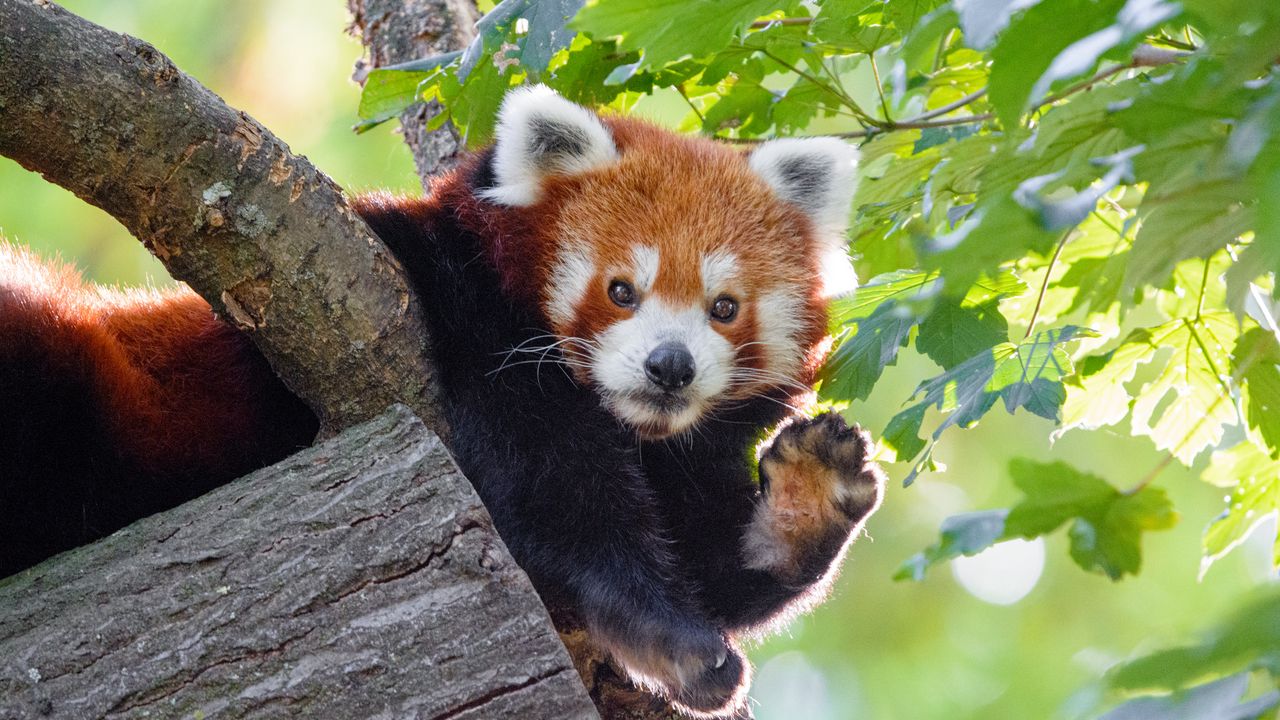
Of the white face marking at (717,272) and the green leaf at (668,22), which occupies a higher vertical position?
the green leaf at (668,22)

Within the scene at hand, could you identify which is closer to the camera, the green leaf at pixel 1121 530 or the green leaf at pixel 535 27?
the green leaf at pixel 1121 530

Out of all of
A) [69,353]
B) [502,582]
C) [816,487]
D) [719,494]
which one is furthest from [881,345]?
[69,353]

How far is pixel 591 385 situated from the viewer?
276 centimetres

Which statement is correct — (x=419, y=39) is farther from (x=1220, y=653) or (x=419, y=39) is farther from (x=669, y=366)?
(x=1220, y=653)

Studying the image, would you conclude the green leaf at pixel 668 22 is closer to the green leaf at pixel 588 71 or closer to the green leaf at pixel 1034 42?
the green leaf at pixel 1034 42

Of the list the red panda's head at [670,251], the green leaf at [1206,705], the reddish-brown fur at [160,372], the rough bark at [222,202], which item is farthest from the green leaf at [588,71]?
the green leaf at [1206,705]

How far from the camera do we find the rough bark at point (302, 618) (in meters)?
1.89

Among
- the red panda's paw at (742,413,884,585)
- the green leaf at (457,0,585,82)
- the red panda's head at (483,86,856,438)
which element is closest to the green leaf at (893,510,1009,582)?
the red panda's paw at (742,413,884,585)

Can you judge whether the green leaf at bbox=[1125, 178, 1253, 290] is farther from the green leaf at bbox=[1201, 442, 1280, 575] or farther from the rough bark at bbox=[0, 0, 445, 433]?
the rough bark at bbox=[0, 0, 445, 433]

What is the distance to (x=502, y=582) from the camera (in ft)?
6.55

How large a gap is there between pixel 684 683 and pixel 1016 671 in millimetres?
6064

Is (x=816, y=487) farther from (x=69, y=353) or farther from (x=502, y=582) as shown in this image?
(x=69, y=353)

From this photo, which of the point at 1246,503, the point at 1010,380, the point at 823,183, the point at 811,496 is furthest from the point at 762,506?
the point at 1246,503

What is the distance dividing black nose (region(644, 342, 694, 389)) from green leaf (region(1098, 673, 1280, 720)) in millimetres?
1660
